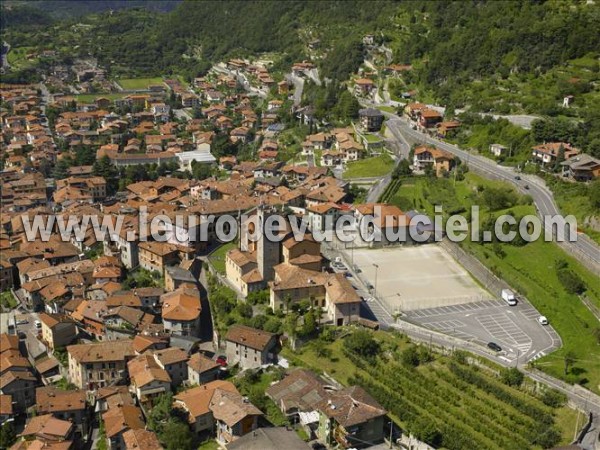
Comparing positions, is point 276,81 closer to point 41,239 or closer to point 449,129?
point 449,129

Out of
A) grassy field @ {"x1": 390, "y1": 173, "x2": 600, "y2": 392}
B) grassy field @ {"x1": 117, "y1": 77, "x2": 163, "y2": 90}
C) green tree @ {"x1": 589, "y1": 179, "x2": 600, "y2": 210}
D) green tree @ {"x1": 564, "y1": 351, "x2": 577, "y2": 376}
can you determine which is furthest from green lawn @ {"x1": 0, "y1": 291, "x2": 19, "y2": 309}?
grassy field @ {"x1": 117, "y1": 77, "x2": 163, "y2": 90}

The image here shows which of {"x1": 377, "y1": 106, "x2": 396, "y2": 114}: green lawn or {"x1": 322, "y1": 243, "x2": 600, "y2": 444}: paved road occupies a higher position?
{"x1": 377, "y1": 106, "x2": 396, "y2": 114}: green lawn

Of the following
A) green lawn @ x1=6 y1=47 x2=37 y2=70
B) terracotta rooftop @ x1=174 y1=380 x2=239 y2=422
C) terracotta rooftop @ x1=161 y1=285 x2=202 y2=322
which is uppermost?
green lawn @ x1=6 y1=47 x2=37 y2=70

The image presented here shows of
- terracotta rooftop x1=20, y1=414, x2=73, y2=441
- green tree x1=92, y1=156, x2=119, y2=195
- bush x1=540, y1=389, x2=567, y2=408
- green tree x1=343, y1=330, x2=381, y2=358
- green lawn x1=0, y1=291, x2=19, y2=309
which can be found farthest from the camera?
green tree x1=92, y1=156, x2=119, y2=195

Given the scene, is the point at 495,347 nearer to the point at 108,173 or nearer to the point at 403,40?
the point at 108,173

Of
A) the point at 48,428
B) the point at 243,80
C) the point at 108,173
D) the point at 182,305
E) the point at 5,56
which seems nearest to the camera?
the point at 48,428

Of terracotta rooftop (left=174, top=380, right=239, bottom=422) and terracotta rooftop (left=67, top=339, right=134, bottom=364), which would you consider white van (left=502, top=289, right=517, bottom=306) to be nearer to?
terracotta rooftop (left=174, top=380, right=239, bottom=422)

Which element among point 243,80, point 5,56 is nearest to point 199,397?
point 243,80
